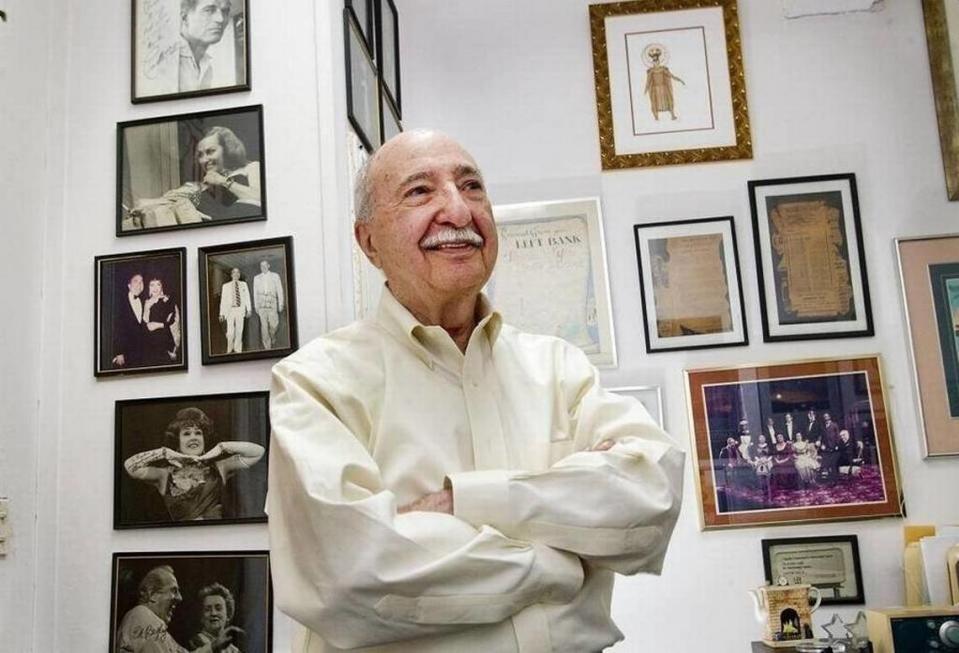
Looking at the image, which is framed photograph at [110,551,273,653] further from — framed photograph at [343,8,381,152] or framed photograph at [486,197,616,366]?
framed photograph at [486,197,616,366]

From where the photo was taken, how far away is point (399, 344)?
1300 mm

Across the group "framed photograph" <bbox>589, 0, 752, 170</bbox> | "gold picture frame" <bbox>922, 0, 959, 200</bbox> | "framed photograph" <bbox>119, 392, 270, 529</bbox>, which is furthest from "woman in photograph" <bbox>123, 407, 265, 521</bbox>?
"gold picture frame" <bbox>922, 0, 959, 200</bbox>

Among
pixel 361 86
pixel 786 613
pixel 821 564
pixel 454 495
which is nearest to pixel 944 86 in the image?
pixel 821 564

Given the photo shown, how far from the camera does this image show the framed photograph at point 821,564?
2414 millimetres

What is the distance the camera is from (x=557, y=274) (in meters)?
2.63

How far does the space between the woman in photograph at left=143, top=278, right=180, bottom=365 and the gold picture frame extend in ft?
7.30

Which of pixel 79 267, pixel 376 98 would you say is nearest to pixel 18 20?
pixel 79 267

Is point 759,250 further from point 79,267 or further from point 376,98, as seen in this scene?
point 79,267

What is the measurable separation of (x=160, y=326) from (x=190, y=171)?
33 centimetres

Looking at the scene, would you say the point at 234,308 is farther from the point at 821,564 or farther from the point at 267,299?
the point at 821,564

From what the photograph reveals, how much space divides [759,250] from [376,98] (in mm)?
1217

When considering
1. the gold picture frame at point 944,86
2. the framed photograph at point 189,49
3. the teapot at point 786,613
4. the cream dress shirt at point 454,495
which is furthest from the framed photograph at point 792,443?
the framed photograph at point 189,49

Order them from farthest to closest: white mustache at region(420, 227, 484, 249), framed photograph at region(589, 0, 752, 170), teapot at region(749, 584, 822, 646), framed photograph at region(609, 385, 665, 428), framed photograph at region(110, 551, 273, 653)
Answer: framed photograph at region(589, 0, 752, 170)
framed photograph at region(609, 385, 665, 428)
teapot at region(749, 584, 822, 646)
framed photograph at region(110, 551, 273, 653)
white mustache at region(420, 227, 484, 249)

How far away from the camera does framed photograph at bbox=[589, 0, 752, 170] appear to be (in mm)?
2680
